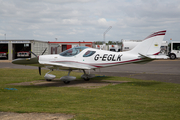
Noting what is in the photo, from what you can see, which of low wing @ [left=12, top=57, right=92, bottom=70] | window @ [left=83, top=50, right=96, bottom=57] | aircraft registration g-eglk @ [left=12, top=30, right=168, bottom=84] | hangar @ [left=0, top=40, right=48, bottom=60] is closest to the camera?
low wing @ [left=12, top=57, right=92, bottom=70]

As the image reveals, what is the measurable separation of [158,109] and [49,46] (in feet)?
159

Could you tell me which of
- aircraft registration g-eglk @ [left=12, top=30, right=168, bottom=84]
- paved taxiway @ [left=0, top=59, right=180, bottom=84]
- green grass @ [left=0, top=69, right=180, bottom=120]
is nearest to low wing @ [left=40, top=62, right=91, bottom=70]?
aircraft registration g-eglk @ [left=12, top=30, right=168, bottom=84]

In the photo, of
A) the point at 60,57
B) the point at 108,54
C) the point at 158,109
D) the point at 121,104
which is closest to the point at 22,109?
the point at 121,104

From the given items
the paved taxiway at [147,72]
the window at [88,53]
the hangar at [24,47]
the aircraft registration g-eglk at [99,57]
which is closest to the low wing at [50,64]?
the aircraft registration g-eglk at [99,57]

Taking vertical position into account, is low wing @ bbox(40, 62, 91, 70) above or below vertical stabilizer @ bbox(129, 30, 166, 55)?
below

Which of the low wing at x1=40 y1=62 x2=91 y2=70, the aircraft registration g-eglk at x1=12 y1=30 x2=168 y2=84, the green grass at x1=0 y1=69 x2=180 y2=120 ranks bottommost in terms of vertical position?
the green grass at x1=0 y1=69 x2=180 y2=120

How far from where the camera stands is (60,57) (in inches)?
522

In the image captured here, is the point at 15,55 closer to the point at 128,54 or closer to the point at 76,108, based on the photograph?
the point at 128,54

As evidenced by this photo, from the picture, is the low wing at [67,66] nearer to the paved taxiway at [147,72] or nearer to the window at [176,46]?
the paved taxiway at [147,72]

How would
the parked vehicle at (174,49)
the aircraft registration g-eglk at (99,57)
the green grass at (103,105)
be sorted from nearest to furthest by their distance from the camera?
the green grass at (103,105) < the aircraft registration g-eglk at (99,57) < the parked vehicle at (174,49)

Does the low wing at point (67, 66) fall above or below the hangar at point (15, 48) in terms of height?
below

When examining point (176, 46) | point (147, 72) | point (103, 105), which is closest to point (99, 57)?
point (103, 105)

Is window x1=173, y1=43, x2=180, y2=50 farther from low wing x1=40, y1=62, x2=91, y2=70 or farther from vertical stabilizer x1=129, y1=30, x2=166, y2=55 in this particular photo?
low wing x1=40, y1=62, x2=91, y2=70

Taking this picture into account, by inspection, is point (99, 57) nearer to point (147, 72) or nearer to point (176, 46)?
point (147, 72)
